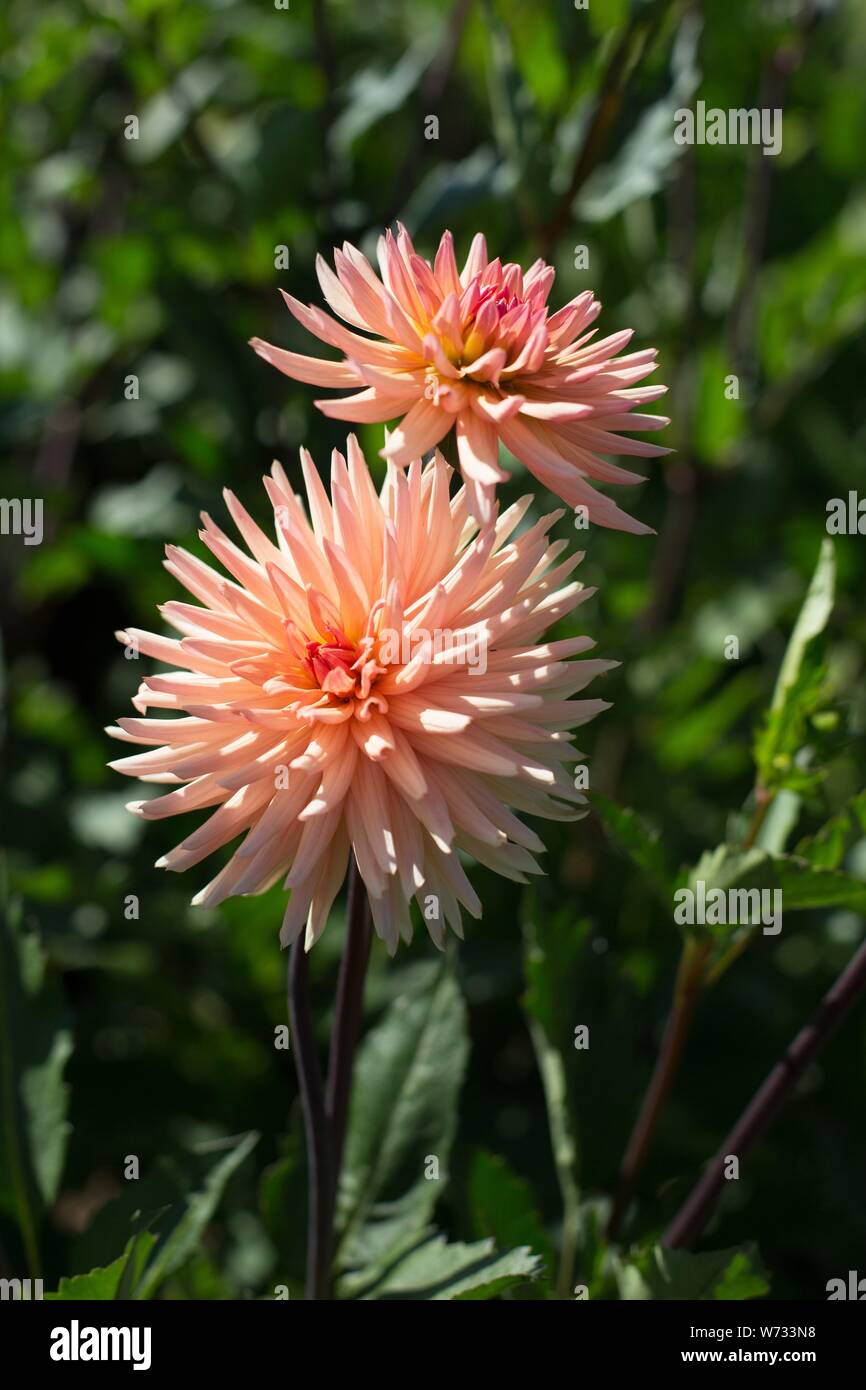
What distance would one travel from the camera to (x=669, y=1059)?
1040 mm

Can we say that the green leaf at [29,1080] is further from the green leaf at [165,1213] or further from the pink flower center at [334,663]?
the pink flower center at [334,663]

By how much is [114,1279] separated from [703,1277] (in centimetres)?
39

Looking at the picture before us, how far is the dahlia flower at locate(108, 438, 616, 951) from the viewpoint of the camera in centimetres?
70

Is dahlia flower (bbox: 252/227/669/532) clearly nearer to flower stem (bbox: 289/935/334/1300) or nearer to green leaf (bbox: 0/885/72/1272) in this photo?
flower stem (bbox: 289/935/334/1300)

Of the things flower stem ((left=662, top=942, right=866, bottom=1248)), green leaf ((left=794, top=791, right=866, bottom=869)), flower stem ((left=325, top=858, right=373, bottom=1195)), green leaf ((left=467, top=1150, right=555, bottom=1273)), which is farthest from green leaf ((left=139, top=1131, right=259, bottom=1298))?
green leaf ((left=794, top=791, right=866, bottom=869))

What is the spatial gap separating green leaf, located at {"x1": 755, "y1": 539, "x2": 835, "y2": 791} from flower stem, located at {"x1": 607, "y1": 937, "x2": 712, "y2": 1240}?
143 millimetres

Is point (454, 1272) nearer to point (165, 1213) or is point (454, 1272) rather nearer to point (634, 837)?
point (165, 1213)

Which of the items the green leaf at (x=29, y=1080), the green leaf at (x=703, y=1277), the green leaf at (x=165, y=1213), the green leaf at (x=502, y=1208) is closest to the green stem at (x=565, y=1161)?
the green leaf at (x=502, y=1208)

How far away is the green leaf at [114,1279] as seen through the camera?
845 mm

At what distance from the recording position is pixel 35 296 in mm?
1982

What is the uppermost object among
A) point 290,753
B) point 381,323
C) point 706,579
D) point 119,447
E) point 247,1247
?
point 119,447
